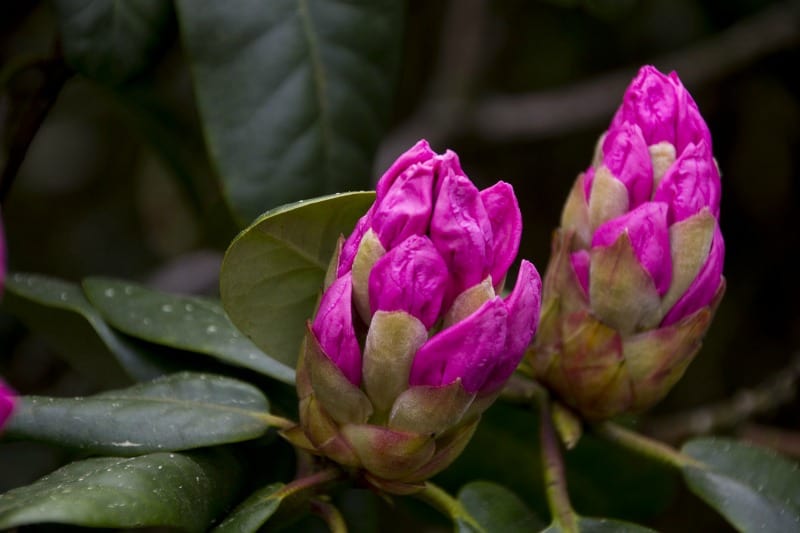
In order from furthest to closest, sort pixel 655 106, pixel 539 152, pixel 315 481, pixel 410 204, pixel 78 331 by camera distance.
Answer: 1. pixel 539 152
2. pixel 78 331
3. pixel 655 106
4. pixel 315 481
5. pixel 410 204

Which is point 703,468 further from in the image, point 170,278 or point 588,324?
point 170,278

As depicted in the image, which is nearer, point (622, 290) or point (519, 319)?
point (519, 319)

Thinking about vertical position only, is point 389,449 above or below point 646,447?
above

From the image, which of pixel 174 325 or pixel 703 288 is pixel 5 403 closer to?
pixel 174 325

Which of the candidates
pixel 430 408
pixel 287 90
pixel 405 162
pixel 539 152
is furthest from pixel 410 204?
pixel 539 152

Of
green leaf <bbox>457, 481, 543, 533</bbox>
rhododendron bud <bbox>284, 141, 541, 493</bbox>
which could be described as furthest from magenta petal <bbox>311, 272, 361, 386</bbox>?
green leaf <bbox>457, 481, 543, 533</bbox>

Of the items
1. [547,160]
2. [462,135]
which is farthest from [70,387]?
[547,160]
